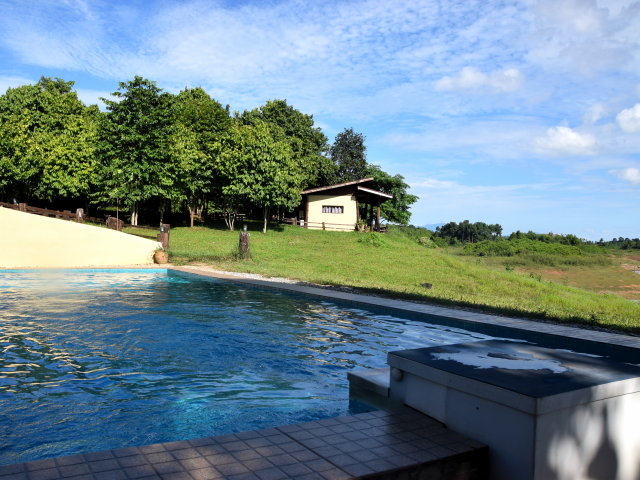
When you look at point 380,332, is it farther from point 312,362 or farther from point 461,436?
point 461,436

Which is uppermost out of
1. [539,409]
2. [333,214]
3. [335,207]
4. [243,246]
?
[335,207]

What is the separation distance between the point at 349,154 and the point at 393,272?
4063 centimetres

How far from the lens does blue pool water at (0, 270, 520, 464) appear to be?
4566mm

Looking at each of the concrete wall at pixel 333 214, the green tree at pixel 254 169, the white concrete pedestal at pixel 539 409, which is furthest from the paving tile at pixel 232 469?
A: the concrete wall at pixel 333 214

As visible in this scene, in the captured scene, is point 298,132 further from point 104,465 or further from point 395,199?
point 104,465

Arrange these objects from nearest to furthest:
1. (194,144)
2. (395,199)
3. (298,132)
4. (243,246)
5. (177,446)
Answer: (177,446) < (243,246) < (194,144) < (298,132) < (395,199)

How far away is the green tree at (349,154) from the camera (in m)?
59.4

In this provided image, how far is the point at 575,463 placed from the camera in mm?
3113

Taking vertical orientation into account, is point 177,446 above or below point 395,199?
below

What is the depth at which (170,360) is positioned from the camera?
6875 mm

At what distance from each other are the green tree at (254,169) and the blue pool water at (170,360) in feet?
73.3

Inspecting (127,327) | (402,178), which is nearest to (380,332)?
(127,327)

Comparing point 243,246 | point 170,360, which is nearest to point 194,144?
point 243,246

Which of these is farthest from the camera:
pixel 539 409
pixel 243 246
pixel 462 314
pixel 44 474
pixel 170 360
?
pixel 243 246
